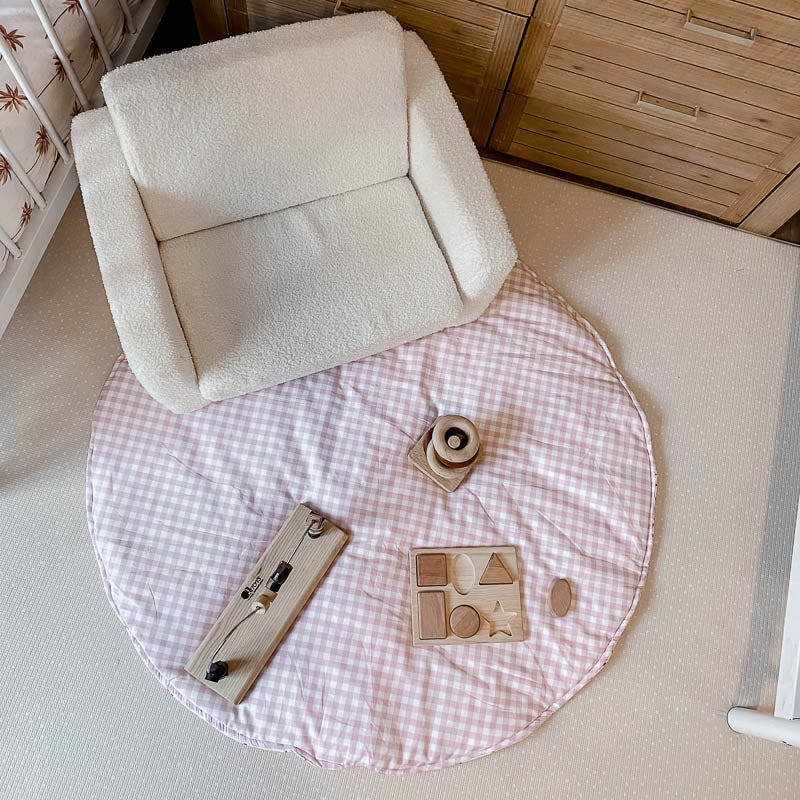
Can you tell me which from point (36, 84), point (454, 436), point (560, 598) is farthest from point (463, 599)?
point (36, 84)

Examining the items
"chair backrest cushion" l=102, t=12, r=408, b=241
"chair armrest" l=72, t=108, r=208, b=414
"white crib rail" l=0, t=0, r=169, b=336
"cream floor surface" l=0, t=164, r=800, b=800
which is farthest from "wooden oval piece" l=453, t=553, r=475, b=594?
"white crib rail" l=0, t=0, r=169, b=336

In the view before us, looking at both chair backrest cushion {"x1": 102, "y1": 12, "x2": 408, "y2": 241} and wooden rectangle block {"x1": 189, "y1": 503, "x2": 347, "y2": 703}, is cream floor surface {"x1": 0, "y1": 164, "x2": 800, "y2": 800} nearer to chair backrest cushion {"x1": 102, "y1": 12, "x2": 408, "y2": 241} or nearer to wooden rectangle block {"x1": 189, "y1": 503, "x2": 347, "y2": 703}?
wooden rectangle block {"x1": 189, "y1": 503, "x2": 347, "y2": 703}

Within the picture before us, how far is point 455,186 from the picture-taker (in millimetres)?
1282

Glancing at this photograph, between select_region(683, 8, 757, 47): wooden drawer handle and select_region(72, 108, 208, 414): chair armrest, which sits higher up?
select_region(683, 8, 757, 47): wooden drawer handle

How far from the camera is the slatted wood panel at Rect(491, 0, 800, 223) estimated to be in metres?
1.22

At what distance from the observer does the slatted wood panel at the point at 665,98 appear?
47.9 inches

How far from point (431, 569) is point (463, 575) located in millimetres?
70

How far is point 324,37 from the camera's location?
48.0 inches

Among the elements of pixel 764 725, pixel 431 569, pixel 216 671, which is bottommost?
pixel 764 725

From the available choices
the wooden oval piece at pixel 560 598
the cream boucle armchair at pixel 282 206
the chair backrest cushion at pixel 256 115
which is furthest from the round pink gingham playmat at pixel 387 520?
the chair backrest cushion at pixel 256 115

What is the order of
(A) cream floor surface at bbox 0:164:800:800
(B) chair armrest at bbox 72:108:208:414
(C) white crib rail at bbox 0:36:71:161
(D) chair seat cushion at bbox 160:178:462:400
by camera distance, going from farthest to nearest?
1. (A) cream floor surface at bbox 0:164:800:800
2. (D) chair seat cushion at bbox 160:178:462:400
3. (B) chair armrest at bbox 72:108:208:414
4. (C) white crib rail at bbox 0:36:71:161

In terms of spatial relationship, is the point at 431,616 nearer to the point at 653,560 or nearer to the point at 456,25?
the point at 653,560

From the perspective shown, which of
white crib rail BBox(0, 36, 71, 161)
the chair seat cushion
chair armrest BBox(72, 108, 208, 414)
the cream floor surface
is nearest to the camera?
white crib rail BBox(0, 36, 71, 161)

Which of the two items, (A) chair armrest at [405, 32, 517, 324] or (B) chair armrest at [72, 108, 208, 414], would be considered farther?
(A) chair armrest at [405, 32, 517, 324]
